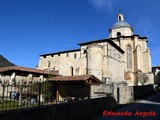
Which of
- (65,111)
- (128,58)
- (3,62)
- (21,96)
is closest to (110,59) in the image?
(128,58)

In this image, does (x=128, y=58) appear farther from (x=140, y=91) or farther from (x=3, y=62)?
(x=3, y=62)

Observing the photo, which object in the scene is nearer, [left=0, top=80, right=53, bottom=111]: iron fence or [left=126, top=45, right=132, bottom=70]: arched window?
[left=0, top=80, right=53, bottom=111]: iron fence

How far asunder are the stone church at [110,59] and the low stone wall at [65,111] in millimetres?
24676

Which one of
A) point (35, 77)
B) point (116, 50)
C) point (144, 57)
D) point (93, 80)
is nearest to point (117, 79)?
point (116, 50)

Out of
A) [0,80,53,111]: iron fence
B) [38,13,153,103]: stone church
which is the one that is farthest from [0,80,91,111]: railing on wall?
[38,13,153,103]: stone church

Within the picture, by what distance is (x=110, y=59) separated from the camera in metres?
41.0

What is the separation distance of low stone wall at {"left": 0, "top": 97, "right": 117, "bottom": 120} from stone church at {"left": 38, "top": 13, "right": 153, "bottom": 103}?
2468cm

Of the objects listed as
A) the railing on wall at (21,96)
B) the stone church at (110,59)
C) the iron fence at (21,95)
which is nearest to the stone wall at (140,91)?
the stone church at (110,59)

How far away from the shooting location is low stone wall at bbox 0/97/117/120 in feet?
21.9

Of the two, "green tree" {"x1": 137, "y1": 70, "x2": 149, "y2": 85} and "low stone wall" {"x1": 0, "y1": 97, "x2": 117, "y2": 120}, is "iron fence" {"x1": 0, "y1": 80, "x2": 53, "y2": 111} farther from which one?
"green tree" {"x1": 137, "y1": 70, "x2": 149, "y2": 85}

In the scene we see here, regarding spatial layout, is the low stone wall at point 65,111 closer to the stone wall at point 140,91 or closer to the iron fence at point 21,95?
the iron fence at point 21,95

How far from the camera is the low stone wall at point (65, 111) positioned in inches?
263

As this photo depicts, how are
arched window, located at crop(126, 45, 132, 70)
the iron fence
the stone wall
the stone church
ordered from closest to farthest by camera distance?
the iron fence, the stone wall, the stone church, arched window, located at crop(126, 45, 132, 70)

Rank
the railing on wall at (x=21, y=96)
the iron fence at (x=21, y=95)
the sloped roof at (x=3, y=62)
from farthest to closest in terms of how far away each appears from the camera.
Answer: the sloped roof at (x=3, y=62) → the railing on wall at (x=21, y=96) → the iron fence at (x=21, y=95)
